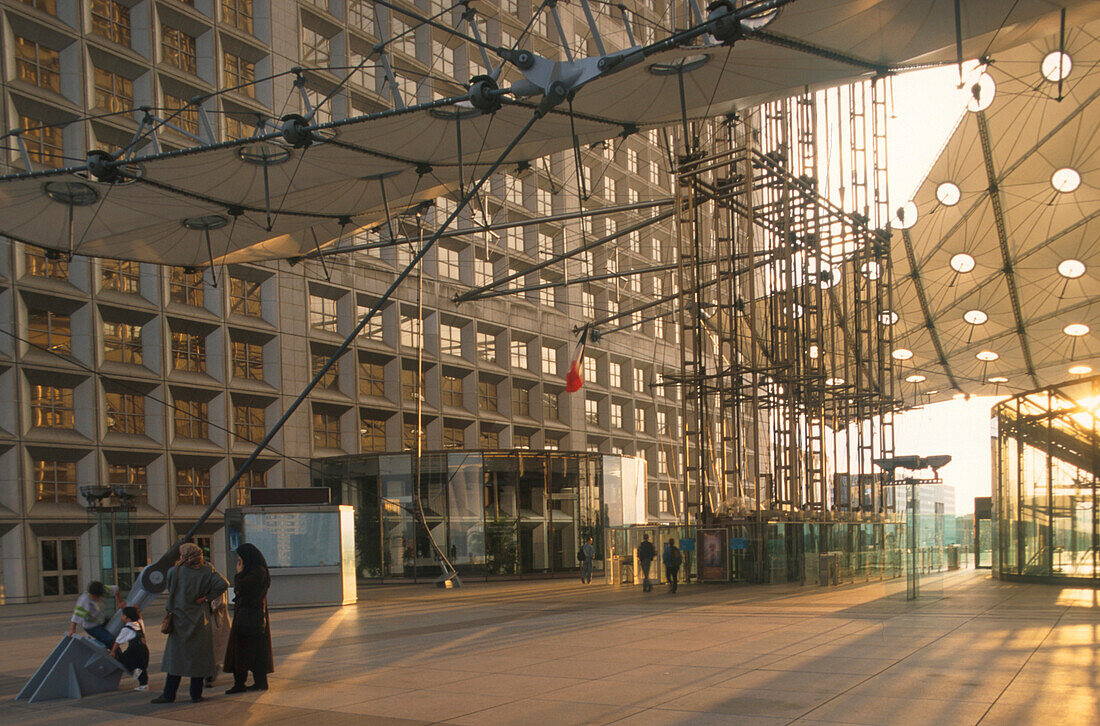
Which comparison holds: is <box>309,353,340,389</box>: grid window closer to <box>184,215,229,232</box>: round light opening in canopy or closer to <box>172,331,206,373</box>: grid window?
<box>172,331,206,373</box>: grid window

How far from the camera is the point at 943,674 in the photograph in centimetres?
A: 1177

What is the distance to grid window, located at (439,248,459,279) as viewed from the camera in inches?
2119

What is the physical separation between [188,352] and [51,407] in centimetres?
624

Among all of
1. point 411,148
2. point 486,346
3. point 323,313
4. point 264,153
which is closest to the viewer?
point 264,153

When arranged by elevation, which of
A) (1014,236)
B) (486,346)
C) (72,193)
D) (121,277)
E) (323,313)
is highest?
(1014,236)

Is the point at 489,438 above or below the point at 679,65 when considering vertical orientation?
below

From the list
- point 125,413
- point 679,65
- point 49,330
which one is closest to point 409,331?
point 125,413

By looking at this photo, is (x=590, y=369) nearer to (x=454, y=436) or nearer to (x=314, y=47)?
(x=454, y=436)

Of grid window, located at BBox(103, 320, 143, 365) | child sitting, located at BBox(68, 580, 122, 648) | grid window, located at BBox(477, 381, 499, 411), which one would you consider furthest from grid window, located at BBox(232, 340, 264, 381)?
child sitting, located at BBox(68, 580, 122, 648)

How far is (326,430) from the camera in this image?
47938mm

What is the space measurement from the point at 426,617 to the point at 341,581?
17.3ft

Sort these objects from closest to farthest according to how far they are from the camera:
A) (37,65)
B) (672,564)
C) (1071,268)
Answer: (672,564), (37,65), (1071,268)

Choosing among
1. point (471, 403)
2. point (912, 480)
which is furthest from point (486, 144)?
point (471, 403)

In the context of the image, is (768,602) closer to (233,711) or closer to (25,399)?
(233,711)
